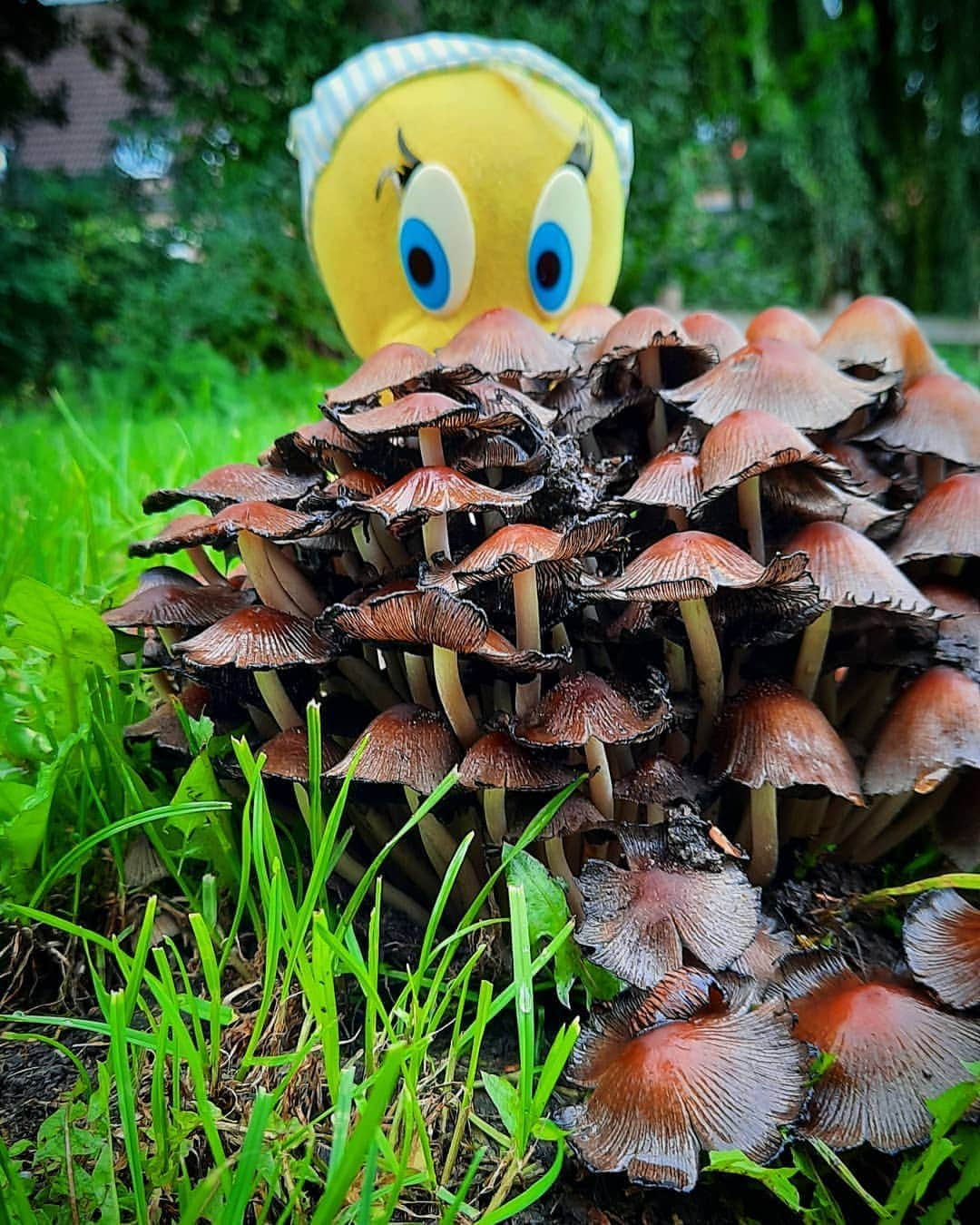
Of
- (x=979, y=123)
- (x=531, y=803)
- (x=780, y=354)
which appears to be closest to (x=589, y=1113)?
(x=531, y=803)

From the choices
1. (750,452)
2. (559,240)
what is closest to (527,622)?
(750,452)

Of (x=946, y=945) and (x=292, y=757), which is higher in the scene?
(x=292, y=757)

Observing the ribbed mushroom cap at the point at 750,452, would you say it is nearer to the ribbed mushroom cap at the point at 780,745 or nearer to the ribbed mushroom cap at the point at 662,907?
the ribbed mushroom cap at the point at 780,745

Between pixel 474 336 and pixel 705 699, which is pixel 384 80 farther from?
pixel 705 699

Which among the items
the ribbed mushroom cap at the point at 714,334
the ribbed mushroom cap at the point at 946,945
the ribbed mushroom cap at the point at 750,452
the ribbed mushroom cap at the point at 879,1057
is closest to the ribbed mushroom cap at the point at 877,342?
the ribbed mushroom cap at the point at 714,334

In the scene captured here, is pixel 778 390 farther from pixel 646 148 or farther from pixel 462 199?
pixel 646 148

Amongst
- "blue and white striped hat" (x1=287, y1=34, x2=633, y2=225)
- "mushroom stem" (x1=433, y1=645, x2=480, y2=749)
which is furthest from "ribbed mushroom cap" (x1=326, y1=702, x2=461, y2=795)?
"blue and white striped hat" (x1=287, y1=34, x2=633, y2=225)
